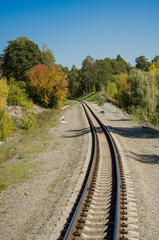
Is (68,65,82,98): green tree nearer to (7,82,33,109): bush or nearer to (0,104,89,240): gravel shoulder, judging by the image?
(7,82,33,109): bush

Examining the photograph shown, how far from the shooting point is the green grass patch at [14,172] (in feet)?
29.5

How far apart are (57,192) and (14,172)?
304 cm

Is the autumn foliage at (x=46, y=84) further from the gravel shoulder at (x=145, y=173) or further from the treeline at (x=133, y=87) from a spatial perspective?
the gravel shoulder at (x=145, y=173)

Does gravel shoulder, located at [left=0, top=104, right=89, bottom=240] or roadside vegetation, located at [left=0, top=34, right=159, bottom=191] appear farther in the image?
roadside vegetation, located at [left=0, top=34, right=159, bottom=191]

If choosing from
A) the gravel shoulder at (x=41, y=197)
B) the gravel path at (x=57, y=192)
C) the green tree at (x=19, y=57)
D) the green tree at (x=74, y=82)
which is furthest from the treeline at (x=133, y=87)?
the green tree at (x=19, y=57)

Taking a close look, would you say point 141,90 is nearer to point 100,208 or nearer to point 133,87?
point 133,87

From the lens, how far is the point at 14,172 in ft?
32.7

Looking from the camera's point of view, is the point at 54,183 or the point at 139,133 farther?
the point at 139,133

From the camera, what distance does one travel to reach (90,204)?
6.48 metres

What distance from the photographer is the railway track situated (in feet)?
16.9

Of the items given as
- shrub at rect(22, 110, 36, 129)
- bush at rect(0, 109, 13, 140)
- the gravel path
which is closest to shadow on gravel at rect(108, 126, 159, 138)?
the gravel path

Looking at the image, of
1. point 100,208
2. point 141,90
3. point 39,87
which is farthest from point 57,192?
point 141,90

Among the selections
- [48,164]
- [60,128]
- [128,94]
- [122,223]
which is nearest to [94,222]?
[122,223]

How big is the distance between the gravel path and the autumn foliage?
21.3m
